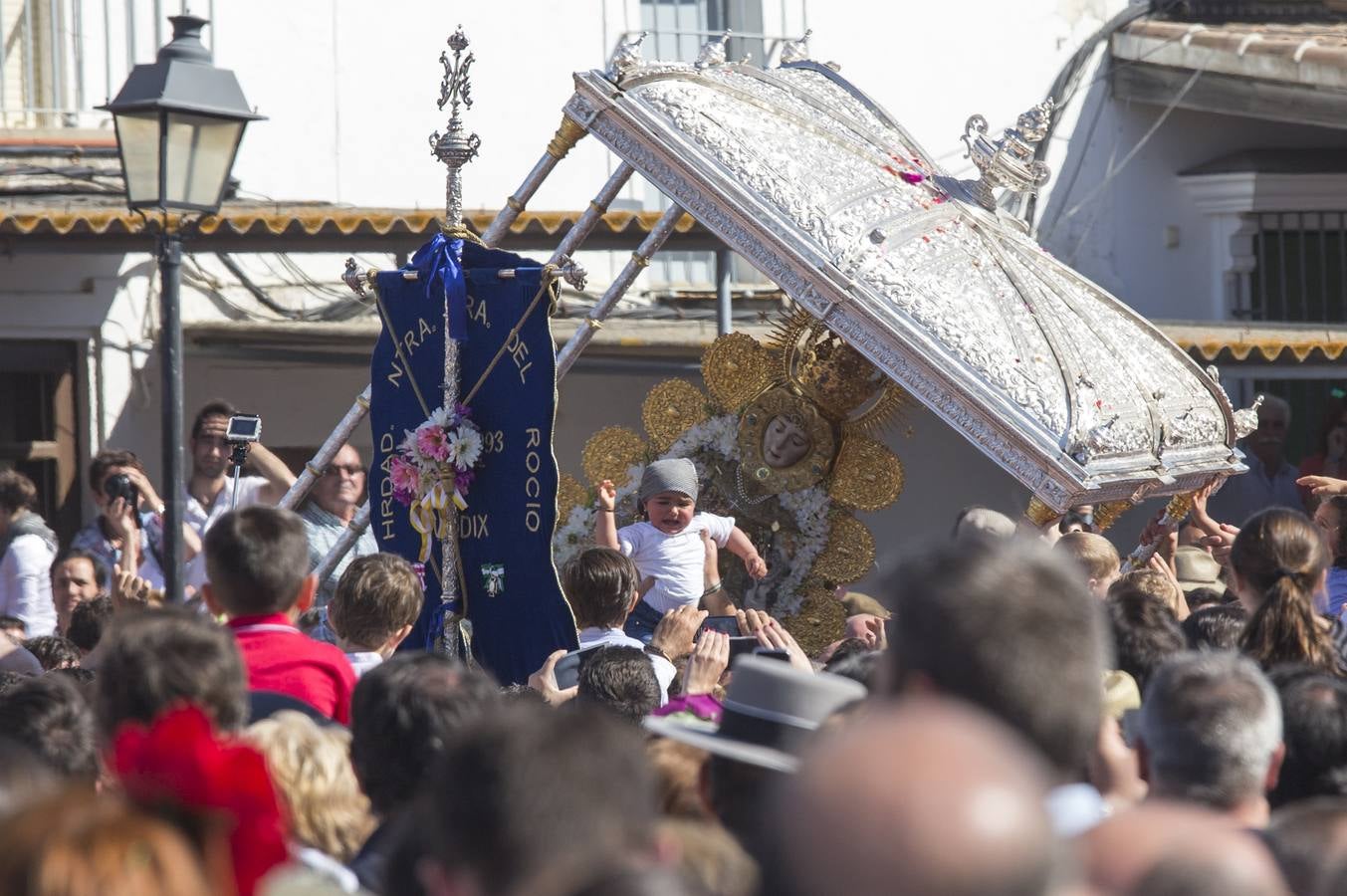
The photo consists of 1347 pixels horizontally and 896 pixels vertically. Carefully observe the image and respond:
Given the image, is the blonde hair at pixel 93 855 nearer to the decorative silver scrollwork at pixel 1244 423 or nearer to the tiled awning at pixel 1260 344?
the decorative silver scrollwork at pixel 1244 423

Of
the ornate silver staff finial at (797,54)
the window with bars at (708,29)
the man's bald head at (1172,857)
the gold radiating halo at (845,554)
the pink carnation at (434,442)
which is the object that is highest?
the window with bars at (708,29)

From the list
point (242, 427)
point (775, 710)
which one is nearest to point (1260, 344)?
point (242, 427)

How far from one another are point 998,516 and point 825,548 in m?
2.64

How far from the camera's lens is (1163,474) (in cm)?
702

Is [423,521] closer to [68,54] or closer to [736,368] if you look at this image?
[736,368]

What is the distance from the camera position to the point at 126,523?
21.7 ft

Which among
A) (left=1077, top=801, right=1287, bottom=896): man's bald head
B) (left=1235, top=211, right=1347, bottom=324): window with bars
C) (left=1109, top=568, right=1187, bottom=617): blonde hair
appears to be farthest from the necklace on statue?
(left=1077, top=801, right=1287, bottom=896): man's bald head

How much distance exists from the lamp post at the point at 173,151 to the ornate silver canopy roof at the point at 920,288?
1439 mm

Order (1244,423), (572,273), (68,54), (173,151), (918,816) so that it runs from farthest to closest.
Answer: (68,54), (1244,423), (572,273), (173,151), (918,816)

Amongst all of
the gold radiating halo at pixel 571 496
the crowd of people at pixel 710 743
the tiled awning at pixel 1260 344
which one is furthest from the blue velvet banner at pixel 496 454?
the tiled awning at pixel 1260 344

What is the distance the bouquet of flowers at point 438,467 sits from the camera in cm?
622

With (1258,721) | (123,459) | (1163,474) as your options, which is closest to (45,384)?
(123,459)

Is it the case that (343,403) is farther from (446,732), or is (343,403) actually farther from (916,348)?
(446,732)

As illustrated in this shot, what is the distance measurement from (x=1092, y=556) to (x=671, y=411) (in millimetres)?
3374
